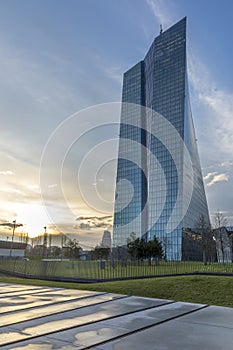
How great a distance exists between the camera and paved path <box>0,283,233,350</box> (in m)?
4.29

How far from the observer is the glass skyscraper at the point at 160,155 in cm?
8312

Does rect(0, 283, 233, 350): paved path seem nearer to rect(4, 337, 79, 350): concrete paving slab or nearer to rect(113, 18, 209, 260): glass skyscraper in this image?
rect(4, 337, 79, 350): concrete paving slab

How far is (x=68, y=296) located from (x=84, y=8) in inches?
551

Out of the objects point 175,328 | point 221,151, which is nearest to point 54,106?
point 175,328

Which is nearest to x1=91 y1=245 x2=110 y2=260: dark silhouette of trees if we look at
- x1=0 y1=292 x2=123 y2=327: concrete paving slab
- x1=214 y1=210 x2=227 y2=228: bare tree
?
x1=214 y1=210 x2=227 y2=228: bare tree

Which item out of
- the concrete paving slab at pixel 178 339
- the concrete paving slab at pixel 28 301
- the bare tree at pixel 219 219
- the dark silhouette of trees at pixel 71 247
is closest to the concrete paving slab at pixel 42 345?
the concrete paving slab at pixel 178 339

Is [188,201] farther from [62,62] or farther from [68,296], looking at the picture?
[68,296]

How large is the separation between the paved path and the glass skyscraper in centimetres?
6813

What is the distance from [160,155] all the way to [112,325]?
8816 centimetres

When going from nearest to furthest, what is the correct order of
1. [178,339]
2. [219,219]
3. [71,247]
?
[178,339] → [219,219] → [71,247]

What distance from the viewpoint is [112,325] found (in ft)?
17.5

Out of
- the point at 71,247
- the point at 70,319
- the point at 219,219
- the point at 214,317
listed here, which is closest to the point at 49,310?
the point at 70,319

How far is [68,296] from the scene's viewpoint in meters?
8.84

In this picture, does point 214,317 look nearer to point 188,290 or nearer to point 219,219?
point 188,290
